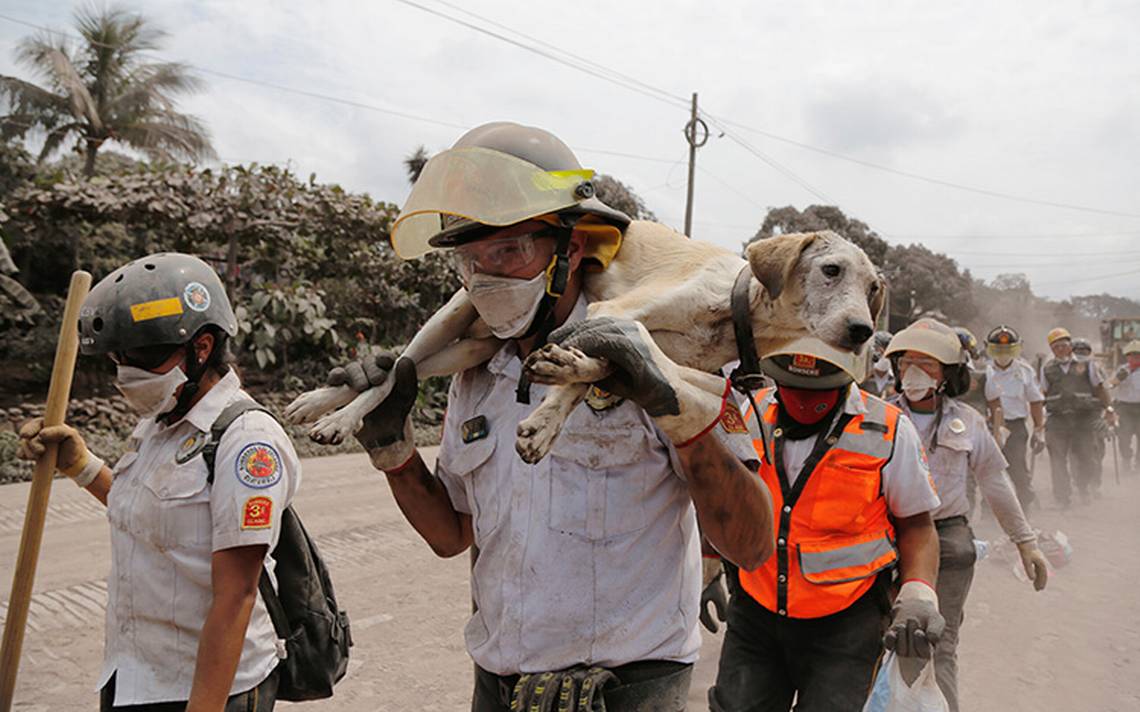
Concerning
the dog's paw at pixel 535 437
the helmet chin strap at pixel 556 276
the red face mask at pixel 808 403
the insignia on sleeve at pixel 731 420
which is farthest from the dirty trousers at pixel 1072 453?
the dog's paw at pixel 535 437

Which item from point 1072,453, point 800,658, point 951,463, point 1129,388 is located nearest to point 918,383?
point 951,463

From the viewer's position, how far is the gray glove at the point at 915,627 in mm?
2650

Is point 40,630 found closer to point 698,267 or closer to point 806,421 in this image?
point 806,421

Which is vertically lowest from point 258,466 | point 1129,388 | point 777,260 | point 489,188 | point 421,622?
point 421,622

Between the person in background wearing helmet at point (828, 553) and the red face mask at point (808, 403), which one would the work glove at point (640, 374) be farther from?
the red face mask at point (808, 403)

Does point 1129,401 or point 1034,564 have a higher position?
point 1129,401

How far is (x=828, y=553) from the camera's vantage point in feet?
9.75

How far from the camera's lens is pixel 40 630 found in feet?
15.9

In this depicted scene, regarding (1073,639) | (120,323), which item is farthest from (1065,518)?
(120,323)

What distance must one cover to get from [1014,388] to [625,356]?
9.07 meters

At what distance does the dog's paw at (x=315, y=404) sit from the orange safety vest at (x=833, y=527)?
1.58m

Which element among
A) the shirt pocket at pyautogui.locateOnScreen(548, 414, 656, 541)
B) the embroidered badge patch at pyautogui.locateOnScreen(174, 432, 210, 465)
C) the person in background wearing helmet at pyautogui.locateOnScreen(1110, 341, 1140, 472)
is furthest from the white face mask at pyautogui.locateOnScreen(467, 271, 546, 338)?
the person in background wearing helmet at pyautogui.locateOnScreen(1110, 341, 1140, 472)

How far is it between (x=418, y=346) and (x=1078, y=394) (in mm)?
10240

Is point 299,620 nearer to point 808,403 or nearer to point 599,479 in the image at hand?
point 599,479
